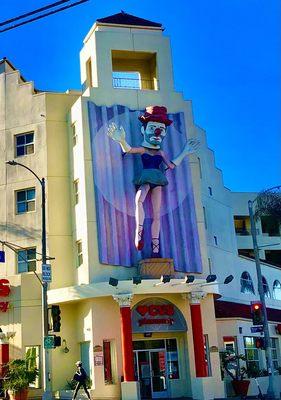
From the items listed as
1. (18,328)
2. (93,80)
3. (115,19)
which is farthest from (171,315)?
(115,19)

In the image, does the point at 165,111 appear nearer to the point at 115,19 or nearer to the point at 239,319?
the point at 115,19

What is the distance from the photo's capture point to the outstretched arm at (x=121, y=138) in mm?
32781

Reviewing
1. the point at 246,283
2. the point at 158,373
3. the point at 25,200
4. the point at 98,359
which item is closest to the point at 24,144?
the point at 25,200

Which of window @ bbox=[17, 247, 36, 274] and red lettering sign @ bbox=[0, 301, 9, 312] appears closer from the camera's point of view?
red lettering sign @ bbox=[0, 301, 9, 312]

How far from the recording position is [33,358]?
3183 centimetres

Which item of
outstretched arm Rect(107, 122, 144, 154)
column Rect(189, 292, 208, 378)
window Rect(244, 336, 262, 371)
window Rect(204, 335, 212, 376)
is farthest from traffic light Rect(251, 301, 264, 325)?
outstretched arm Rect(107, 122, 144, 154)

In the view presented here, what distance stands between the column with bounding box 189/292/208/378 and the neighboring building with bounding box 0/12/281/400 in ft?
0.17

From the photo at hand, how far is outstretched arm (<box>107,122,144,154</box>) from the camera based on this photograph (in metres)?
32.8

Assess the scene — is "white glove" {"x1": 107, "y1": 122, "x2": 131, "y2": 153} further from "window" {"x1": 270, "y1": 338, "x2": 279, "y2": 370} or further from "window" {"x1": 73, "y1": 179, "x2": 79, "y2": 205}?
"window" {"x1": 270, "y1": 338, "x2": 279, "y2": 370}

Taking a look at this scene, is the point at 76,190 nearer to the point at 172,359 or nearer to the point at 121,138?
the point at 121,138

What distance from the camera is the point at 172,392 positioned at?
102ft

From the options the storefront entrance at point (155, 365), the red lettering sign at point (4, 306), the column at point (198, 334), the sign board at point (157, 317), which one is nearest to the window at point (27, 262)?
the red lettering sign at point (4, 306)

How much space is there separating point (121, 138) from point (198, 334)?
35.7 feet

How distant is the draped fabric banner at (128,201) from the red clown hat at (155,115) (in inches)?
49.3
